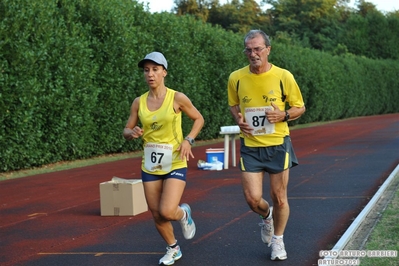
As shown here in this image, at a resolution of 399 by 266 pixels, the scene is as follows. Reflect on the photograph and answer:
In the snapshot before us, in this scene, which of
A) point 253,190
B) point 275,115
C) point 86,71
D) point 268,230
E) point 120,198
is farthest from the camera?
point 86,71

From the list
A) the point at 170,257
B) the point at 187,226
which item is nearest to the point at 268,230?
the point at 187,226

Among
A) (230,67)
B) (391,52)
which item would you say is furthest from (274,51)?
(391,52)

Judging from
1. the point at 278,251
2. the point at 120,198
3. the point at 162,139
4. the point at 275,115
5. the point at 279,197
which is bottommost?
the point at 120,198

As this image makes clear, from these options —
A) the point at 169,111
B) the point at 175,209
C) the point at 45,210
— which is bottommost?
the point at 45,210

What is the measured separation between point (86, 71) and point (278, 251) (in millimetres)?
14225

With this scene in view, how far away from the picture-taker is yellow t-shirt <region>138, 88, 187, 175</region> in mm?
7605

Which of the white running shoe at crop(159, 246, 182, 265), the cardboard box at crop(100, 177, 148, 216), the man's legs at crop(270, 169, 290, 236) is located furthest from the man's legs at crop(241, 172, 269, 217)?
the cardboard box at crop(100, 177, 148, 216)

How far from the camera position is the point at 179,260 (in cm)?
791

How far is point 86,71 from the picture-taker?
69.1ft

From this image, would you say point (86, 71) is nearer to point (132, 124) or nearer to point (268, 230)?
point (132, 124)

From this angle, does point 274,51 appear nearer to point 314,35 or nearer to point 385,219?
point 385,219

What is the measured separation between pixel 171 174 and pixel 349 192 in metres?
5.95

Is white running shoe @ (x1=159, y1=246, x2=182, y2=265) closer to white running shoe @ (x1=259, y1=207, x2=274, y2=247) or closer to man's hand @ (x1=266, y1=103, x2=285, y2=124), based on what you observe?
white running shoe @ (x1=259, y1=207, x2=274, y2=247)

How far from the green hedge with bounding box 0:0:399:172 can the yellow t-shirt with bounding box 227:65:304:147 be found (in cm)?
1079
